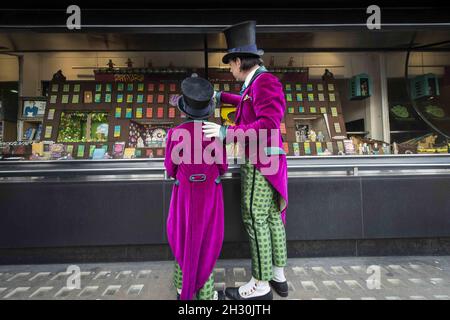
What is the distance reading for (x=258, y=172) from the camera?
7.69ft

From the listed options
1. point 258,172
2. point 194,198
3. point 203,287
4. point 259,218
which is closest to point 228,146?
point 258,172

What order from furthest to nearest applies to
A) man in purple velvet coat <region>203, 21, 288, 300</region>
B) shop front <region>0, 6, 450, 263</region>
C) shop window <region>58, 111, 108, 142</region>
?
1. shop window <region>58, 111, 108, 142</region>
2. shop front <region>0, 6, 450, 263</region>
3. man in purple velvet coat <region>203, 21, 288, 300</region>

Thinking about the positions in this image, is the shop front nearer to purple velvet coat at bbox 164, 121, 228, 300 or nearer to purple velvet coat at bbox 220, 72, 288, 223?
purple velvet coat at bbox 220, 72, 288, 223

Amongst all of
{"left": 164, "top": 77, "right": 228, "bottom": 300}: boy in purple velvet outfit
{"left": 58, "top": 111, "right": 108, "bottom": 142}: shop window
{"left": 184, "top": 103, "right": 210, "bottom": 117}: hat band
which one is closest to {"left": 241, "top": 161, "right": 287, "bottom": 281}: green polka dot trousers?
{"left": 164, "top": 77, "right": 228, "bottom": 300}: boy in purple velvet outfit

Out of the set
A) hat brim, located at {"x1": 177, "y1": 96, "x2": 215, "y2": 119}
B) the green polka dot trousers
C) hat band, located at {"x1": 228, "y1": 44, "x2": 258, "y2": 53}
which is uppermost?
hat band, located at {"x1": 228, "y1": 44, "x2": 258, "y2": 53}

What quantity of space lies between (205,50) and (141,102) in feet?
3.97

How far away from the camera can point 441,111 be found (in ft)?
16.5

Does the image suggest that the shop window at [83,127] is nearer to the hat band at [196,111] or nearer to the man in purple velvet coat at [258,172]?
the hat band at [196,111]

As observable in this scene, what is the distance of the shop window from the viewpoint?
4.18m

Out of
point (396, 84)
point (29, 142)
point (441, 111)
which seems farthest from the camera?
point (396, 84)

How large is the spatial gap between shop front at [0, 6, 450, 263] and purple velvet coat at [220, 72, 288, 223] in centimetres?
93

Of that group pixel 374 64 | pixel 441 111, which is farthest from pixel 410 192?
pixel 374 64

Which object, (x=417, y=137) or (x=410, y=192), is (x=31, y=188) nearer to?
(x=410, y=192)

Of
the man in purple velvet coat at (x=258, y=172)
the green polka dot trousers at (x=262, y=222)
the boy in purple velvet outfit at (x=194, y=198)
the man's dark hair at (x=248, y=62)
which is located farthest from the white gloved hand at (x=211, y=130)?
the man's dark hair at (x=248, y=62)
